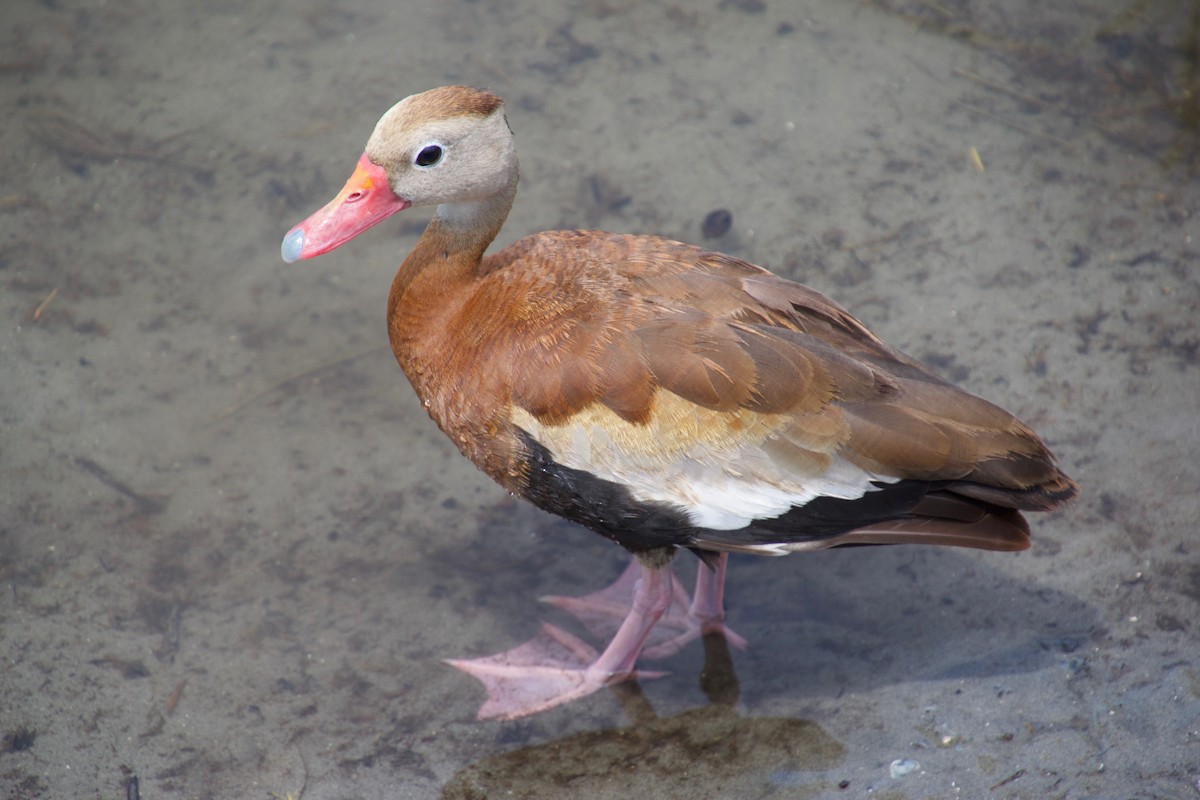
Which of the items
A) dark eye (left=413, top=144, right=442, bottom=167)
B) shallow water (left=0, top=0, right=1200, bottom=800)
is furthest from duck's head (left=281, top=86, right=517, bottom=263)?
shallow water (left=0, top=0, right=1200, bottom=800)

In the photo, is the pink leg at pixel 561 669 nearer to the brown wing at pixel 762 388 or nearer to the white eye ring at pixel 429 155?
the brown wing at pixel 762 388

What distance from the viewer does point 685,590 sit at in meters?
4.24

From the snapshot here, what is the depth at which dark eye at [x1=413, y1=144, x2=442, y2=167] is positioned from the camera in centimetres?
328

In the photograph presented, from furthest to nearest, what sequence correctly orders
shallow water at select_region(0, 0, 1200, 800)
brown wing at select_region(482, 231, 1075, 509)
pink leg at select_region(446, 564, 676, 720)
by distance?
pink leg at select_region(446, 564, 676, 720) < shallow water at select_region(0, 0, 1200, 800) < brown wing at select_region(482, 231, 1075, 509)

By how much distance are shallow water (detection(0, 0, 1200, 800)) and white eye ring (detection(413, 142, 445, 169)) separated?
142 cm

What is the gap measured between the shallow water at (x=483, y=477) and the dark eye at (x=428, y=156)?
142 centimetres

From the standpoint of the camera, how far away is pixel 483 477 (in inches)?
171

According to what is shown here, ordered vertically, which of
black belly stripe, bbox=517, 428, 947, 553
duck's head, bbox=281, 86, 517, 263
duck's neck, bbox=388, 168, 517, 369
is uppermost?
duck's head, bbox=281, 86, 517, 263

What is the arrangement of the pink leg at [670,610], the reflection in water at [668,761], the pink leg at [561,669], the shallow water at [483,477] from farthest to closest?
the pink leg at [670,610] < the pink leg at [561,669] < the shallow water at [483,477] < the reflection in water at [668,761]

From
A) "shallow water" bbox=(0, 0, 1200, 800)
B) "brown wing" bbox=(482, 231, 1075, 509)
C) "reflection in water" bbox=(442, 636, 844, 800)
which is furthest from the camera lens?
"shallow water" bbox=(0, 0, 1200, 800)

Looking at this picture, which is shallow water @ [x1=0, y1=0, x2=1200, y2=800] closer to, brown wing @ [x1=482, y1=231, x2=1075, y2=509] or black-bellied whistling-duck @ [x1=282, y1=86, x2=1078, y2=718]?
black-bellied whistling-duck @ [x1=282, y1=86, x2=1078, y2=718]

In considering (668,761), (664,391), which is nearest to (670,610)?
(668,761)

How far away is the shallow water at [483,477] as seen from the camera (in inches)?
137

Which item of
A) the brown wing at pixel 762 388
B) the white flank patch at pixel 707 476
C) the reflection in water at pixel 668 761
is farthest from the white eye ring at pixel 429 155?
the reflection in water at pixel 668 761
